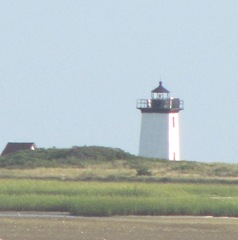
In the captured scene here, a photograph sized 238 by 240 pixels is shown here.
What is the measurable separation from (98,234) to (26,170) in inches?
874

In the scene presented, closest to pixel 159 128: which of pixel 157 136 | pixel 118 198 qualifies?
pixel 157 136

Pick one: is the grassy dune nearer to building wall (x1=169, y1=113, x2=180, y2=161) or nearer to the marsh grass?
the marsh grass

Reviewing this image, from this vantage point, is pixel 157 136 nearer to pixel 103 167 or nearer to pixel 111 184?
pixel 103 167

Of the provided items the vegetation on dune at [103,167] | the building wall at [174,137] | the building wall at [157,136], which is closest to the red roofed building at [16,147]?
the building wall at [157,136]

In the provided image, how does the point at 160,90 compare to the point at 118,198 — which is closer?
the point at 118,198

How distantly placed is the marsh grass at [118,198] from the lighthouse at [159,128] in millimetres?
17256

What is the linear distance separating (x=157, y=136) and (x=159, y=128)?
376 millimetres

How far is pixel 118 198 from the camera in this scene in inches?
1399

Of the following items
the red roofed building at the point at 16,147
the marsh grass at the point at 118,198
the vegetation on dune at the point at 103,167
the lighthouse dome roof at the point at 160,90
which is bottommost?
the marsh grass at the point at 118,198

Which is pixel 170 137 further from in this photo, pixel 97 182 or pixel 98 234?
pixel 98 234

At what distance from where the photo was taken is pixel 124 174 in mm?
48969

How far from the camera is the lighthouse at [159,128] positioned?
60.0 m

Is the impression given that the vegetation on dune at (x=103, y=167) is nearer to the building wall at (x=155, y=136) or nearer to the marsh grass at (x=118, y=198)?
the building wall at (x=155, y=136)

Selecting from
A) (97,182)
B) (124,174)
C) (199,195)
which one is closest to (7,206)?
(199,195)
